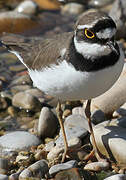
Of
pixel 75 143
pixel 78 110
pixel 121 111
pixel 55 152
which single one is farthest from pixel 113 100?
pixel 55 152

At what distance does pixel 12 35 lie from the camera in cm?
885

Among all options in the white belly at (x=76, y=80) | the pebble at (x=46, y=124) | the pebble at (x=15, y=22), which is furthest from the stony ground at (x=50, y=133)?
the pebble at (x=15, y=22)

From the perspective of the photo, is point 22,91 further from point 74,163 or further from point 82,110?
point 74,163

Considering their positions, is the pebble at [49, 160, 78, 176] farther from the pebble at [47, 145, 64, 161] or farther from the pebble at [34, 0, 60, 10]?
the pebble at [34, 0, 60, 10]

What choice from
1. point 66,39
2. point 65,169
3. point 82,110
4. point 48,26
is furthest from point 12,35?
point 65,169

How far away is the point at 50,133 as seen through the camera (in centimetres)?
549

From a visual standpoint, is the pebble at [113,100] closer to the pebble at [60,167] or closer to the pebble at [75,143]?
the pebble at [75,143]

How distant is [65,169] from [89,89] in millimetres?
927

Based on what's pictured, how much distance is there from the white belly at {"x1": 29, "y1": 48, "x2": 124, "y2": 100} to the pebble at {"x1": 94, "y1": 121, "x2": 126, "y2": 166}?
0.65m

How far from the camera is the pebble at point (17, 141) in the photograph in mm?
5078

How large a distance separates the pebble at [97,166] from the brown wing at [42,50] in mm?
1243

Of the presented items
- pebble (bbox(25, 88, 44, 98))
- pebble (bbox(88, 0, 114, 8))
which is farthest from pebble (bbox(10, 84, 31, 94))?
pebble (bbox(88, 0, 114, 8))

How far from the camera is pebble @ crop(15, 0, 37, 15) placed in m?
9.87

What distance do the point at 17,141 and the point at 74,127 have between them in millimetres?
768
